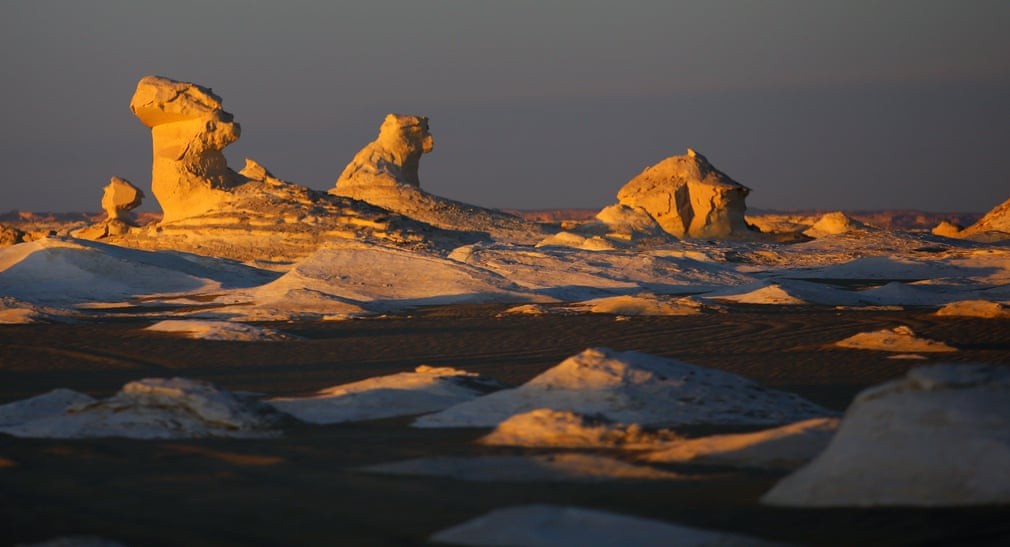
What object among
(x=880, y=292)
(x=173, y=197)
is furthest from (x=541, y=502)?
(x=173, y=197)

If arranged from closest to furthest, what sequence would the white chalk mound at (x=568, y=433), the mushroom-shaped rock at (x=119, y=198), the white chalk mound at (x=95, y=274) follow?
the white chalk mound at (x=568, y=433) < the white chalk mound at (x=95, y=274) < the mushroom-shaped rock at (x=119, y=198)

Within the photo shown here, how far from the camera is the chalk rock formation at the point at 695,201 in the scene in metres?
47.0

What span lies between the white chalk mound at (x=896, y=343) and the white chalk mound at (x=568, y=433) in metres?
7.65

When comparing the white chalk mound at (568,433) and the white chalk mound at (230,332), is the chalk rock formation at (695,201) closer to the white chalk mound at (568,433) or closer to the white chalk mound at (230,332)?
the white chalk mound at (230,332)

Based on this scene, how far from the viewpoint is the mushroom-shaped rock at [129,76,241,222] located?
34.0 m

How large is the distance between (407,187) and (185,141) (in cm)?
1477

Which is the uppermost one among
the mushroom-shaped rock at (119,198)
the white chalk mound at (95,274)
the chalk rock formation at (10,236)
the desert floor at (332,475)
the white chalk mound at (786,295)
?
the mushroom-shaped rock at (119,198)

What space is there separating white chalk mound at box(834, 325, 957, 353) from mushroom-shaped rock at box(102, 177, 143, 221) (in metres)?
27.4

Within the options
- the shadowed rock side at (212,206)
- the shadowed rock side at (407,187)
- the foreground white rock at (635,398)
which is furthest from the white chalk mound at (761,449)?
the shadowed rock side at (407,187)

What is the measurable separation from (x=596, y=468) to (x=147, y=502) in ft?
8.17

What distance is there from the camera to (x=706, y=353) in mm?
16109

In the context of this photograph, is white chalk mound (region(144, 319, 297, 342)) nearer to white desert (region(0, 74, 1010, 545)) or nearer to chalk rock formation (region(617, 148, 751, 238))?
white desert (region(0, 74, 1010, 545))

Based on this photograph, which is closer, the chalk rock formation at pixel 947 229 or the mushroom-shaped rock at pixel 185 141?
the mushroom-shaped rock at pixel 185 141

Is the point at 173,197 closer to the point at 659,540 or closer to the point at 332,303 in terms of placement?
the point at 332,303
